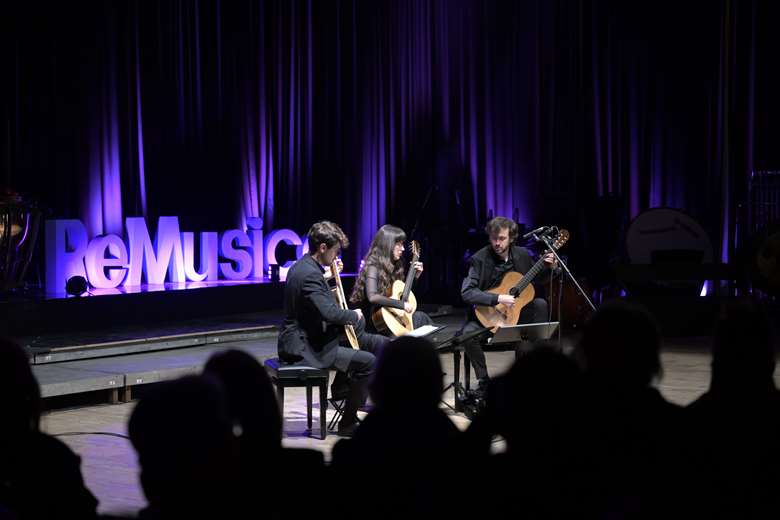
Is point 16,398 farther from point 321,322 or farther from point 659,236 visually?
point 659,236

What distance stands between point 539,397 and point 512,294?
4.32 m

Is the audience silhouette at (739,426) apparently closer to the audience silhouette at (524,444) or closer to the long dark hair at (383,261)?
the audience silhouette at (524,444)

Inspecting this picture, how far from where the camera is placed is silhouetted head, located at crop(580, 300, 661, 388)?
113 inches

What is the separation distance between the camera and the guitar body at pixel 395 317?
685 centimetres

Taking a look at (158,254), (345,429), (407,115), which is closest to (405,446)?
(345,429)

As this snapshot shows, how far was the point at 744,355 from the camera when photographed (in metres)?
2.82

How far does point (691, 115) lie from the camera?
1276cm

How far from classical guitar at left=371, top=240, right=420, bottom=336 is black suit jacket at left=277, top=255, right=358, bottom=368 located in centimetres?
67

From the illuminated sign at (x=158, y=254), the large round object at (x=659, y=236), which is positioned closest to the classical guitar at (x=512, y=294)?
the large round object at (x=659, y=236)

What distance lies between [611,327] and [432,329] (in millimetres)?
3140

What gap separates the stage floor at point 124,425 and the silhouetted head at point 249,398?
2.05 meters

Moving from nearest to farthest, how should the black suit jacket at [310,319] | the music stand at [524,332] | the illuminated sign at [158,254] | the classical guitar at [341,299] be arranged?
the black suit jacket at [310,319], the music stand at [524,332], the classical guitar at [341,299], the illuminated sign at [158,254]

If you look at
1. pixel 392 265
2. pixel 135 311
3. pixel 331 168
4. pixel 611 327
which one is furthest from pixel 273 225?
pixel 611 327

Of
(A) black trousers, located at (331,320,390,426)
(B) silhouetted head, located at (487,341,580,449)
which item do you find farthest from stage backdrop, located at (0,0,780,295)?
(B) silhouetted head, located at (487,341,580,449)
